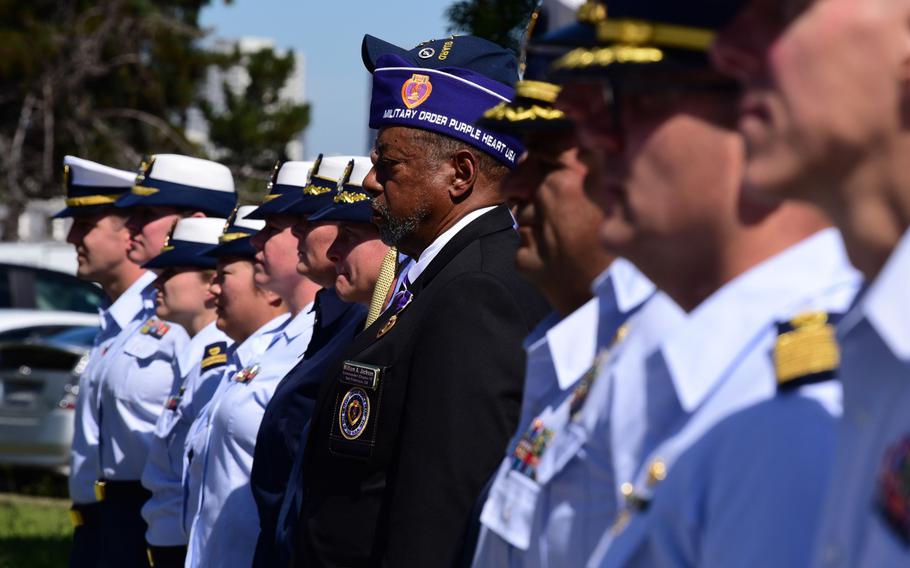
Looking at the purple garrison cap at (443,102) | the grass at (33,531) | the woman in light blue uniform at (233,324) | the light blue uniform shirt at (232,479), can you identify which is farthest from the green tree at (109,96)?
the purple garrison cap at (443,102)

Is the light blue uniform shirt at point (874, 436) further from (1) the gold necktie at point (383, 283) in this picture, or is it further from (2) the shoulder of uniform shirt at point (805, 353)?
(1) the gold necktie at point (383, 283)

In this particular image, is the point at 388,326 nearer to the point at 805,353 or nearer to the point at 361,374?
the point at 361,374

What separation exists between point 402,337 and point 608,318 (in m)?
1.19

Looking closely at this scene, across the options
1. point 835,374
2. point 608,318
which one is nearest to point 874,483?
point 835,374

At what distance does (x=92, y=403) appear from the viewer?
6.84 m

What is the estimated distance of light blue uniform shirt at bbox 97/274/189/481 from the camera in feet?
21.1

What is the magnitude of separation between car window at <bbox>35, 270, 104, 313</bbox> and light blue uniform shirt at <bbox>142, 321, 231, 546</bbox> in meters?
7.32

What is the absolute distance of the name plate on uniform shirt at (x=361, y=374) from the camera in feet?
11.7

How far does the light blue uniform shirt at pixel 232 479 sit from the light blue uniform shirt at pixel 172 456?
0.68 m

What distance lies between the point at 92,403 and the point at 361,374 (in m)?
3.55

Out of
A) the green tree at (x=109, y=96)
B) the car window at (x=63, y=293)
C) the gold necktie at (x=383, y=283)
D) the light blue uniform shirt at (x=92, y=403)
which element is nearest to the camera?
the gold necktie at (x=383, y=283)

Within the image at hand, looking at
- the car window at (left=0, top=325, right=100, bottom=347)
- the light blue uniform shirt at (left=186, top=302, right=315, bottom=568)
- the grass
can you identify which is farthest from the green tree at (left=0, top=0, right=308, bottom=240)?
the light blue uniform shirt at (left=186, top=302, right=315, bottom=568)

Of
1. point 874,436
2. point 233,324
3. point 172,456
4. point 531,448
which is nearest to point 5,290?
point 172,456

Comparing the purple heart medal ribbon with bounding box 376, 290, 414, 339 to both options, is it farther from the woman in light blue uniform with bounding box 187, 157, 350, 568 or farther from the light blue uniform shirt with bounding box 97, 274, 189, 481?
the light blue uniform shirt with bounding box 97, 274, 189, 481
